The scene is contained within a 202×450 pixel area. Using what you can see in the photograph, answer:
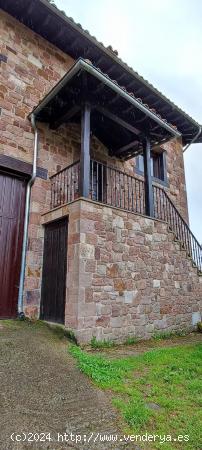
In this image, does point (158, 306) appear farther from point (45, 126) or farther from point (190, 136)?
point (190, 136)

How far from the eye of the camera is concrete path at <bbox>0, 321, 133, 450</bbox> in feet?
6.86

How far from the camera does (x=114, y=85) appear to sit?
521 centimetres

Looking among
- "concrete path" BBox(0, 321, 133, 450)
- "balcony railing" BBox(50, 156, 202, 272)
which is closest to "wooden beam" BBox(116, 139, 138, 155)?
"balcony railing" BBox(50, 156, 202, 272)

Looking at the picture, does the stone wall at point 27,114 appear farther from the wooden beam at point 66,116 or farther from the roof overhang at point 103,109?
the roof overhang at point 103,109

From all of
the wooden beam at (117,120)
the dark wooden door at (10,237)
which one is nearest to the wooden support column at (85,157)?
the wooden beam at (117,120)

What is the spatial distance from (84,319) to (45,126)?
4.25 metres

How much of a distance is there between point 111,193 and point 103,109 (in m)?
2.29

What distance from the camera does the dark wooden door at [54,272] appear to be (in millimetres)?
5000

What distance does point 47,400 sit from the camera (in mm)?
2588

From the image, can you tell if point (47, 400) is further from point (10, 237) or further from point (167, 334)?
point (167, 334)

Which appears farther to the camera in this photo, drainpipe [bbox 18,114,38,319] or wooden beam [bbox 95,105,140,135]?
wooden beam [bbox 95,105,140,135]

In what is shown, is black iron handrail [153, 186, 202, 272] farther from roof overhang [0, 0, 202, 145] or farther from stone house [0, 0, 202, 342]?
roof overhang [0, 0, 202, 145]

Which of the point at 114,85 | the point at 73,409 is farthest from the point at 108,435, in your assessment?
the point at 114,85

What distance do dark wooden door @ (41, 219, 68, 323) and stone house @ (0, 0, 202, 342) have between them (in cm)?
2
